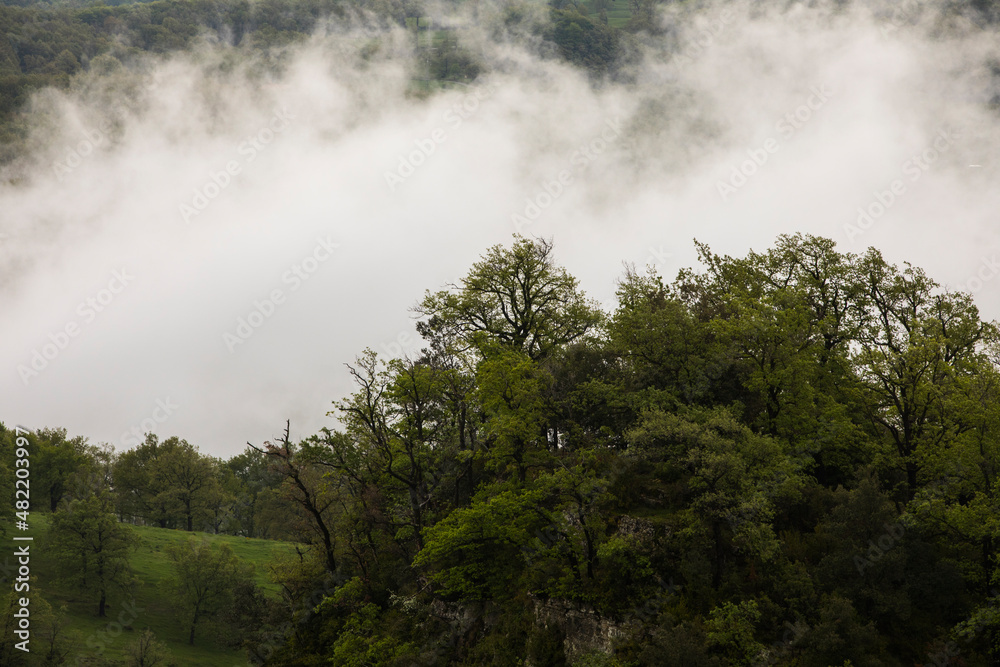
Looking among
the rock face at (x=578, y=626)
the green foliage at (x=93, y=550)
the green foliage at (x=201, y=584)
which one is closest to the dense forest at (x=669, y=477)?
the rock face at (x=578, y=626)

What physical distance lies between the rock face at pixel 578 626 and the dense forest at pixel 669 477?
0.34ft

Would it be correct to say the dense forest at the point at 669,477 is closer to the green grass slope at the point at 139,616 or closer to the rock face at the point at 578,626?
the rock face at the point at 578,626

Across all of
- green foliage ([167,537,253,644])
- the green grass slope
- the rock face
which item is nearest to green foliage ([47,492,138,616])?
the green grass slope

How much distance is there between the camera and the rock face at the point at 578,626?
102ft

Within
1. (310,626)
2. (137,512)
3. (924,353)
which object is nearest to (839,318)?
(924,353)

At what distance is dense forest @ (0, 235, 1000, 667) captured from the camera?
29844mm

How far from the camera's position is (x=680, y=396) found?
39938 mm

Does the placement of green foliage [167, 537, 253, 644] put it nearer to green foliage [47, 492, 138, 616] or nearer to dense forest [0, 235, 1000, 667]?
green foliage [47, 492, 138, 616]

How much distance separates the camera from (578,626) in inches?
1280

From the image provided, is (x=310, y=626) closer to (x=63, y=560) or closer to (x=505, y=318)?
(x=505, y=318)

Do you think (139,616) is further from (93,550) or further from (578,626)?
(578,626)

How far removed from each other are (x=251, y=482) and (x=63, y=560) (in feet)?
172

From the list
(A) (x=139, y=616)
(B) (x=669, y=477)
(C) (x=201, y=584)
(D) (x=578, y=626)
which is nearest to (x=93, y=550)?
(A) (x=139, y=616)

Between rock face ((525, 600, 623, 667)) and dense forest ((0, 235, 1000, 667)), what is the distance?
4.1 inches
